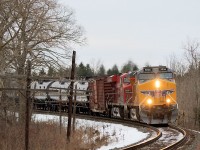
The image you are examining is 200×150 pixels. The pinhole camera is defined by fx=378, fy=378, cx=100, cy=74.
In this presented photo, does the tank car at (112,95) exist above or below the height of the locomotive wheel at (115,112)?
above

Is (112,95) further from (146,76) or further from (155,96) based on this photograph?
(155,96)

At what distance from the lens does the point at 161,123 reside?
21375 mm

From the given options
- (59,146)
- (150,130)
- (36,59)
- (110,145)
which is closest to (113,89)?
(150,130)

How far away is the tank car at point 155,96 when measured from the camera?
21.0m

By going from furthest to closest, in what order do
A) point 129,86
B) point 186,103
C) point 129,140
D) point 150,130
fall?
point 186,103 → point 129,86 → point 150,130 → point 129,140

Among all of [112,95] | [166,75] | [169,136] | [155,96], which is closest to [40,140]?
[169,136]

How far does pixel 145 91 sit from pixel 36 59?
22.6ft

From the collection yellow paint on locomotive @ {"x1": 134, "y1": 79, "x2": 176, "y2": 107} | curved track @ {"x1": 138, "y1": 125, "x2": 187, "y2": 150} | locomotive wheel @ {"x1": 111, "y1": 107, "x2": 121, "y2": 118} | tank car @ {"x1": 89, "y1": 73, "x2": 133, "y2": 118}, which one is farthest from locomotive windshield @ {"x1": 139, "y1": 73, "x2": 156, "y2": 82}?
locomotive wheel @ {"x1": 111, "y1": 107, "x2": 121, "y2": 118}

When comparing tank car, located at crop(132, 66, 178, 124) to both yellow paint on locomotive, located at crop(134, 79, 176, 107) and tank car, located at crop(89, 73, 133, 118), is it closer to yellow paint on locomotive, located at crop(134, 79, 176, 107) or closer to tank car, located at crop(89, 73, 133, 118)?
yellow paint on locomotive, located at crop(134, 79, 176, 107)

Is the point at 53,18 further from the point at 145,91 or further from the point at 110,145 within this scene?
the point at 110,145

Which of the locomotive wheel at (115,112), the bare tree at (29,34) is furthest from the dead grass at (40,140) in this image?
the locomotive wheel at (115,112)

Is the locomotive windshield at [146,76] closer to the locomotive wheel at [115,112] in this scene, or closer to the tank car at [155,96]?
the tank car at [155,96]

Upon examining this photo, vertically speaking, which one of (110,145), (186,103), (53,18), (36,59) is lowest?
(110,145)

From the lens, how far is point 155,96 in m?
21.3
